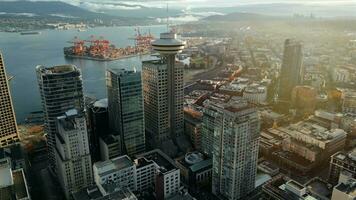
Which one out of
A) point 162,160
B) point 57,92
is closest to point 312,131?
point 162,160

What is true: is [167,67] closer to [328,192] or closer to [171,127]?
[171,127]

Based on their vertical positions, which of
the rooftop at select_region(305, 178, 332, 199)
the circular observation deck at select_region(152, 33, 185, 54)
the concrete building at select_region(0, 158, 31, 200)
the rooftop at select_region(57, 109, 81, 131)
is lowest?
the rooftop at select_region(305, 178, 332, 199)

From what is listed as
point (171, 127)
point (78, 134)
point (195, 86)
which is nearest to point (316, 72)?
point (195, 86)

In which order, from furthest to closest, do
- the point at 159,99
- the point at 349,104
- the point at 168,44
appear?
the point at 349,104 → the point at 168,44 → the point at 159,99

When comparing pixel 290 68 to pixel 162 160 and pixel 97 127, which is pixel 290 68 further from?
pixel 97 127

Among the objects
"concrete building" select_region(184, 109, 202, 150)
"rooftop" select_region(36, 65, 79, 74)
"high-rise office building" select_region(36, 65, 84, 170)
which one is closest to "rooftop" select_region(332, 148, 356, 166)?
"concrete building" select_region(184, 109, 202, 150)

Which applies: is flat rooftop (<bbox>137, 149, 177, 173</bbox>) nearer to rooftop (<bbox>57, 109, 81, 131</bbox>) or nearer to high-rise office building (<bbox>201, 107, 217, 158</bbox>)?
high-rise office building (<bbox>201, 107, 217, 158</bbox>)
